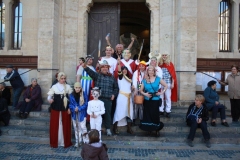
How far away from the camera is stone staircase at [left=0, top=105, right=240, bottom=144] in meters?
5.98

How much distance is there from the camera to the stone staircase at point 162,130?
5.98m

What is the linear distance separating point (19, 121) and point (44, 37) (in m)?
3.00

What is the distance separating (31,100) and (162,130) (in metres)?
4.04

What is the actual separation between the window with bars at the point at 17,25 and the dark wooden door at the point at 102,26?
103 inches

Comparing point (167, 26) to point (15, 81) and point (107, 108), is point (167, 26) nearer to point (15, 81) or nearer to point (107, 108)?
point (107, 108)

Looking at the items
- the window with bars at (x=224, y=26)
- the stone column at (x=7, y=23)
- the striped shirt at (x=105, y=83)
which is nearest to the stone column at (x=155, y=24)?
the window with bars at (x=224, y=26)

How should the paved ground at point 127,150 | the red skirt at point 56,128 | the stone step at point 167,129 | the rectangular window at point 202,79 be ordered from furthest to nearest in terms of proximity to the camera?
the rectangular window at point 202,79 → the stone step at point 167,129 → the red skirt at point 56,128 → the paved ground at point 127,150

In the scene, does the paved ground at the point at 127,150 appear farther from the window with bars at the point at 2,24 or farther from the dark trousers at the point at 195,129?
the window with bars at the point at 2,24

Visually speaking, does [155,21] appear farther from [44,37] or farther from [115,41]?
[44,37]

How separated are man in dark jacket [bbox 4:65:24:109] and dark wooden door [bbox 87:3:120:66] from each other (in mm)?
2771

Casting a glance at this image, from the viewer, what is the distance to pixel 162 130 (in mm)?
6395

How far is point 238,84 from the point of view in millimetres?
7188

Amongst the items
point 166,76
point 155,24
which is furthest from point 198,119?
point 155,24

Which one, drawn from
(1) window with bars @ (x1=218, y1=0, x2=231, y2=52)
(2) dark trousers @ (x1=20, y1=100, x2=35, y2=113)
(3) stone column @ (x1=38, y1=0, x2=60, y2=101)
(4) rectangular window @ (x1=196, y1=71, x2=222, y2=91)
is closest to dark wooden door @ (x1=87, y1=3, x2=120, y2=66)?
(3) stone column @ (x1=38, y1=0, x2=60, y2=101)
